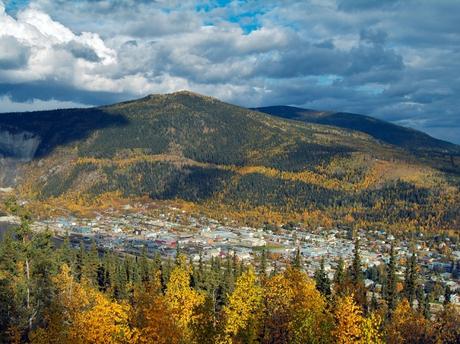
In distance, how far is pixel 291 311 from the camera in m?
54.9

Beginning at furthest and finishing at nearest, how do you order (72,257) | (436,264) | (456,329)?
1. (436,264)
2. (72,257)
3. (456,329)

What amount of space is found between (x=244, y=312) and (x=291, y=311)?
15.7 ft

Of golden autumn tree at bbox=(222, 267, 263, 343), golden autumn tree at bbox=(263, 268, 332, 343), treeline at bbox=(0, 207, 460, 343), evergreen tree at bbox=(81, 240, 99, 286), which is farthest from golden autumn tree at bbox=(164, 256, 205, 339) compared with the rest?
evergreen tree at bbox=(81, 240, 99, 286)

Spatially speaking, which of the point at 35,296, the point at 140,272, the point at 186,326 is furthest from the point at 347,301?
the point at 140,272

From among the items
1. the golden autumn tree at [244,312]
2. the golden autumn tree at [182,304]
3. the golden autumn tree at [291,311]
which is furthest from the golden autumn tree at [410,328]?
the golden autumn tree at [182,304]

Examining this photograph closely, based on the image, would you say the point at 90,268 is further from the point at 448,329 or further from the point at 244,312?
the point at 448,329

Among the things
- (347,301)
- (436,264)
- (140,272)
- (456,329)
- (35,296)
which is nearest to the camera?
(347,301)

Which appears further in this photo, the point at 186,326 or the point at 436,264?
the point at 436,264

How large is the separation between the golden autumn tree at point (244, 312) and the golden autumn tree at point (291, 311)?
144 centimetres

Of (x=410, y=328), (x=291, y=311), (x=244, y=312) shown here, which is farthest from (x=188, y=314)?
(x=410, y=328)

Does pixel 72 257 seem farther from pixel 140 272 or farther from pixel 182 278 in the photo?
pixel 182 278

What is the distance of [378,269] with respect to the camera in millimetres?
163000

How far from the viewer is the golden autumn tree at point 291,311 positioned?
45.8 meters

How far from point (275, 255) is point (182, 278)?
12940 centimetres
